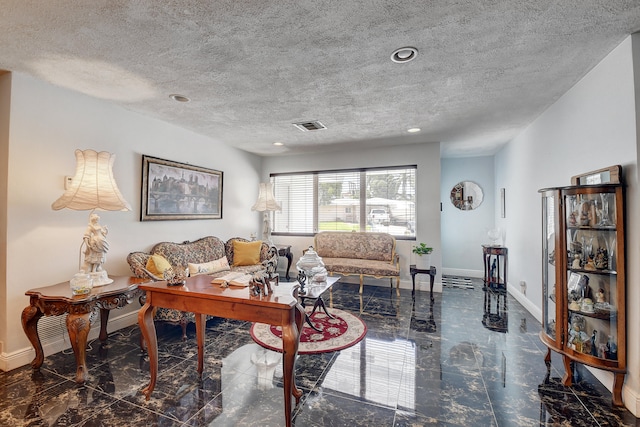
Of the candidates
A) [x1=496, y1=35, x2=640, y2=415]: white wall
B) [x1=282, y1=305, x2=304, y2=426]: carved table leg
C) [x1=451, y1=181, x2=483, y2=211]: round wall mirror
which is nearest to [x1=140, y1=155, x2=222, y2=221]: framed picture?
[x1=282, y1=305, x2=304, y2=426]: carved table leg

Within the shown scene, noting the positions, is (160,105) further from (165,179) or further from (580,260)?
(580,260)

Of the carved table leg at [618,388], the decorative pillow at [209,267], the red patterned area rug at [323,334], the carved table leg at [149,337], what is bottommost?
the red patterned area rug at [323,334]

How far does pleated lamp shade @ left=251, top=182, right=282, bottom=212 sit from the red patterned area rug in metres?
2.37

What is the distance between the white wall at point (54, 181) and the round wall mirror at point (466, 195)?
18.6ft

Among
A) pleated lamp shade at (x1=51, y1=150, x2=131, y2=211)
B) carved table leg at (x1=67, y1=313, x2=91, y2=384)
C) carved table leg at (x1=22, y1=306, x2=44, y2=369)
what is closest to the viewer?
carved table leg at (x1=67, y1=313, x2=91, y2=384)

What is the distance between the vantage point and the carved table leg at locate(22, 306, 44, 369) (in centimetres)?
233

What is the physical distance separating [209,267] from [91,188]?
176 cm

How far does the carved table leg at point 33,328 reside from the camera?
2328 mm

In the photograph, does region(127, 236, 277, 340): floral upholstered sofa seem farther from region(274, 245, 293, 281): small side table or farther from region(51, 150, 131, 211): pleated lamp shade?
region(51, 150, 131, 211): pleated lamp shade

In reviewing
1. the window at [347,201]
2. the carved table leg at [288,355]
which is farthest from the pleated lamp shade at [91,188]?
the window at [347,201]

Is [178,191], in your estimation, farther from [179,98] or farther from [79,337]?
[79,337]

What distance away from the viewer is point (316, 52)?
2162mm

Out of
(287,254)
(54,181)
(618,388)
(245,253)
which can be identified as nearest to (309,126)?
(245,253)

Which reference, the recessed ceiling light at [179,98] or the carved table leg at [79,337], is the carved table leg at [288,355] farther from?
the recessed ceiling light at [179,98]
